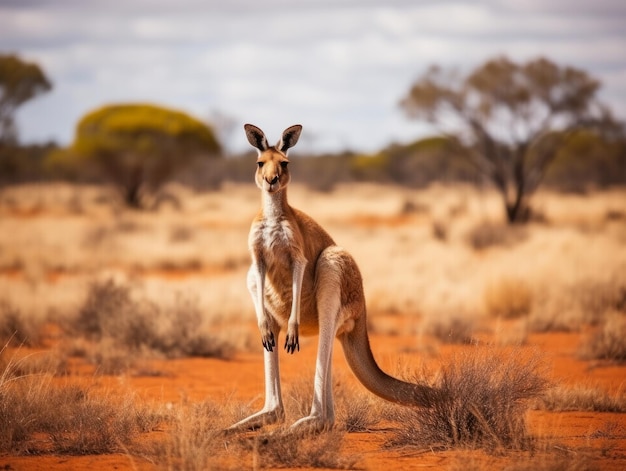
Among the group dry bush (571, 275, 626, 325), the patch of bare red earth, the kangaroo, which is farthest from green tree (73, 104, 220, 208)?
the kangaroo

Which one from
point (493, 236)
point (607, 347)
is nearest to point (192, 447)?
point (607, 347)

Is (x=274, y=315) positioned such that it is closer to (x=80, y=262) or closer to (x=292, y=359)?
(x=292, y=359)

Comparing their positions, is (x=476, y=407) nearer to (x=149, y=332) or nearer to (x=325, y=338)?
(x=325, y=338)

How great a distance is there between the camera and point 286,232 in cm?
551

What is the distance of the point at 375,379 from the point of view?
229 inches

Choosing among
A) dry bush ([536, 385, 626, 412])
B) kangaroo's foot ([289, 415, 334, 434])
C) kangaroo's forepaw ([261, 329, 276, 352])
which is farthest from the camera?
dry bush ([536, 385, 626, 412])

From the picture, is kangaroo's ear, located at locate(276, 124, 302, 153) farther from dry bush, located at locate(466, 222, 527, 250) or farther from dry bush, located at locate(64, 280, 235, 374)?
dry bush, located at locate(466, 222, 527, 250)

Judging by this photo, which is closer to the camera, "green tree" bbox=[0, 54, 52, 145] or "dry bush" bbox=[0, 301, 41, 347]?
"dry bush" bbox=[0, 301, 41, 347]

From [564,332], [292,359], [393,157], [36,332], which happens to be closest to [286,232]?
[292,359]

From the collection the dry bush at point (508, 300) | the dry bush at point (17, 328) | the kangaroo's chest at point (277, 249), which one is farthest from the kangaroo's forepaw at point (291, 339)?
the dry bush at point (508, 300)

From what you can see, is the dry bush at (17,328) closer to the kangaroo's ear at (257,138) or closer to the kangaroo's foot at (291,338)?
the kangaroo's ear at (257,138)

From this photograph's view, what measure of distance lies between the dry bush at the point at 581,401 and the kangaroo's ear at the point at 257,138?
3.29 metres

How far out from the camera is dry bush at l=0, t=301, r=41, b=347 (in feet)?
35.0

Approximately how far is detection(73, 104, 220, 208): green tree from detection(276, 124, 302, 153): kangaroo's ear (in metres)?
26.8
